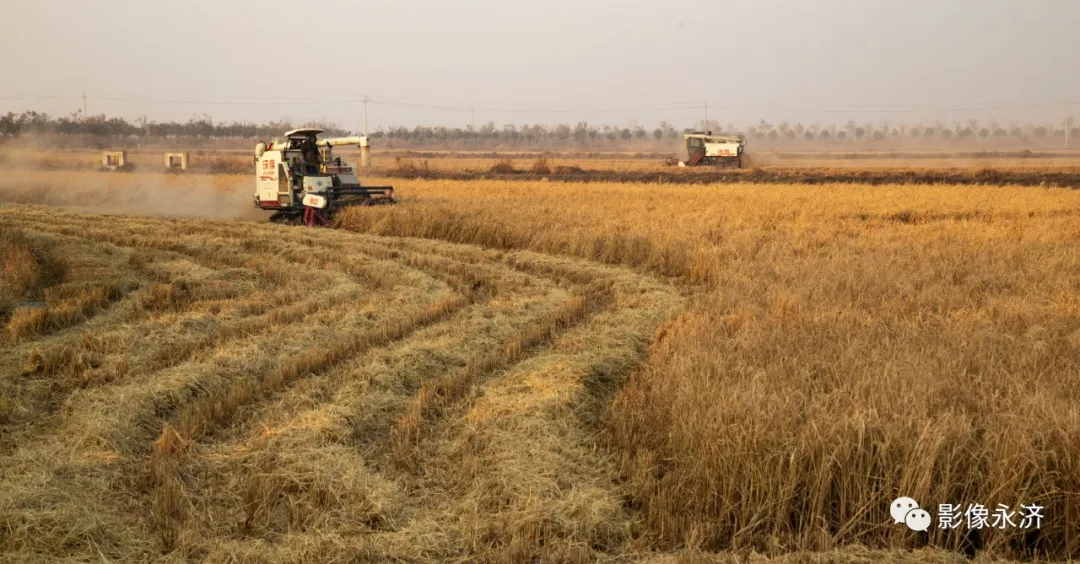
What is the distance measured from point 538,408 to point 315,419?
5.41ft

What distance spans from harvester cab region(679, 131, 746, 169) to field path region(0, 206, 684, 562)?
41.9m

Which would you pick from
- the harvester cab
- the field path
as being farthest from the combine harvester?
the harvester cab

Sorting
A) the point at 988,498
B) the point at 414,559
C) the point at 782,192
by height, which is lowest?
the point at 414,559

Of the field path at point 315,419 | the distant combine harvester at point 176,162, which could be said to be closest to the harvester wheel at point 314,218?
the field path at point 315,419

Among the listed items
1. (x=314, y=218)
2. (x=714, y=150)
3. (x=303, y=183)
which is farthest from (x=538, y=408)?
(x=714, y=150)

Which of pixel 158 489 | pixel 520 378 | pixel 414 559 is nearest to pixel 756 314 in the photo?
pixel 520 378

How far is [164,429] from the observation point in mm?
5809

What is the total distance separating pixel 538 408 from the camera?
20.8 ft

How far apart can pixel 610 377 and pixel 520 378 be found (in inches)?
32.9

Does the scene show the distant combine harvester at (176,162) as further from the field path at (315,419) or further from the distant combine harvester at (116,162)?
the field path at (315,419)

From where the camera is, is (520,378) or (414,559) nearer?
(414,559)

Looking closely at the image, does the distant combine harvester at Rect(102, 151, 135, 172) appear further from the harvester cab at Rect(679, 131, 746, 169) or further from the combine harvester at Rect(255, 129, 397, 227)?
the harvester cab at Rect(679, 131, 746, 169)

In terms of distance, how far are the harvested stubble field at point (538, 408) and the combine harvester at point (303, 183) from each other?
6656mm

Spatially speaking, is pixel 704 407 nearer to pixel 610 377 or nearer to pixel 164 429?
pixel 610 377
